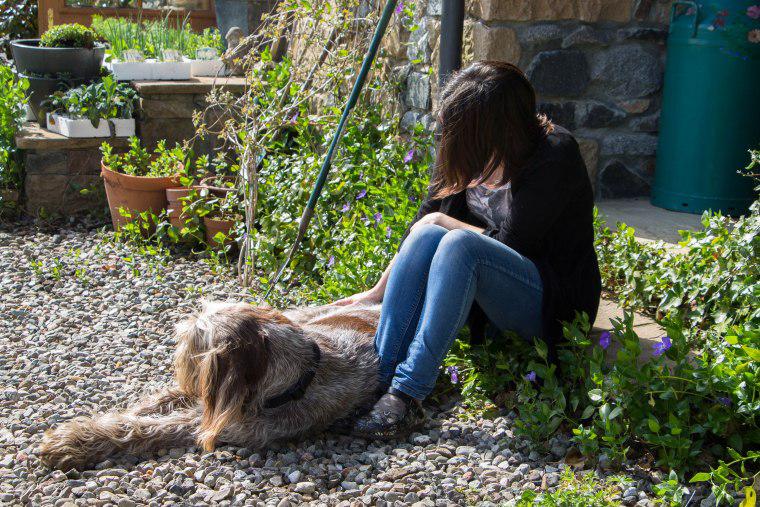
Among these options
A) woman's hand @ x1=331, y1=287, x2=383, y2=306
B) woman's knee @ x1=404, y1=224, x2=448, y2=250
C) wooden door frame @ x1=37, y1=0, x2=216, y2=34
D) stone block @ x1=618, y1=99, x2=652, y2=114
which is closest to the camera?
woman's knee @ x1=404, y1=224, x2=448, y2=250

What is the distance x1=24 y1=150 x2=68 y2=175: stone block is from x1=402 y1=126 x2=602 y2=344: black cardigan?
4.22 meters

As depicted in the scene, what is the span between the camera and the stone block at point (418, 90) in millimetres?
4734

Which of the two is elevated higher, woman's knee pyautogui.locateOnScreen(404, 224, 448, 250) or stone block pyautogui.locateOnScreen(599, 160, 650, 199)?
woman's knee pyautogui.locateOnScreen(404, 224, 448, 250)

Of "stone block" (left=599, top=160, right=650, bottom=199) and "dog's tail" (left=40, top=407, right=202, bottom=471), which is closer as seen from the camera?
"dog's tail" (left=40, top=407, right=202, bottom=471)

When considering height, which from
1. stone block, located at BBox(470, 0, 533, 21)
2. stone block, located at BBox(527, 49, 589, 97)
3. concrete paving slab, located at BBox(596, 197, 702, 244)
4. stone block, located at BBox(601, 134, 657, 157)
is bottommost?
concrete paving slab, located at BBox(596, 197, 702, 244)

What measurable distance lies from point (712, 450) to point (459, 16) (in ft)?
8.33

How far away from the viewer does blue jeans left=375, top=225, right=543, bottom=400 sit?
2885 millimetres

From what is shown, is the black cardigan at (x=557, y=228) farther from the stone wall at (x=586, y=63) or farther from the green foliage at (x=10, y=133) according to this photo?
the green foliage at (x=10, y=133)

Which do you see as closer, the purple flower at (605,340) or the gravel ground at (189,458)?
the gravel ground at (189,458)

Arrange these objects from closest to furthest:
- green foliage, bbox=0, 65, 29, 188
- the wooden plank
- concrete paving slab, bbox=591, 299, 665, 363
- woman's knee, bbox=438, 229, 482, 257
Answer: woman's knee, bbox=438, 229, 482, 257 < concrete paving slab, bbox=591, 299, 665, 363 < the wooden plank < green foliage, bbox=0, 65, 29, 188

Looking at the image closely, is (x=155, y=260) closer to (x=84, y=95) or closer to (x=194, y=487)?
(x=84, y=95)

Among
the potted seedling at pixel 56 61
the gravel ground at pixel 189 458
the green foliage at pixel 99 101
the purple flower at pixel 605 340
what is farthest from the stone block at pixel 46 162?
the purple flower at pixel 605 340

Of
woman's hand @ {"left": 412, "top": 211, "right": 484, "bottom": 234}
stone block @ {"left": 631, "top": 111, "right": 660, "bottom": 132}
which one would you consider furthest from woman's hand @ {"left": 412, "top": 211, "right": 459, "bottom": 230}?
stone block @ {"left": 631, "top": 111, "right": 660, "bottom": 132}

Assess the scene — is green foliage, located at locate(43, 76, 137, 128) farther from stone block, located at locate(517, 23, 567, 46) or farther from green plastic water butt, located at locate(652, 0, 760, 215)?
green plastic water butt, located at locate(652, 0, 760, 215)
